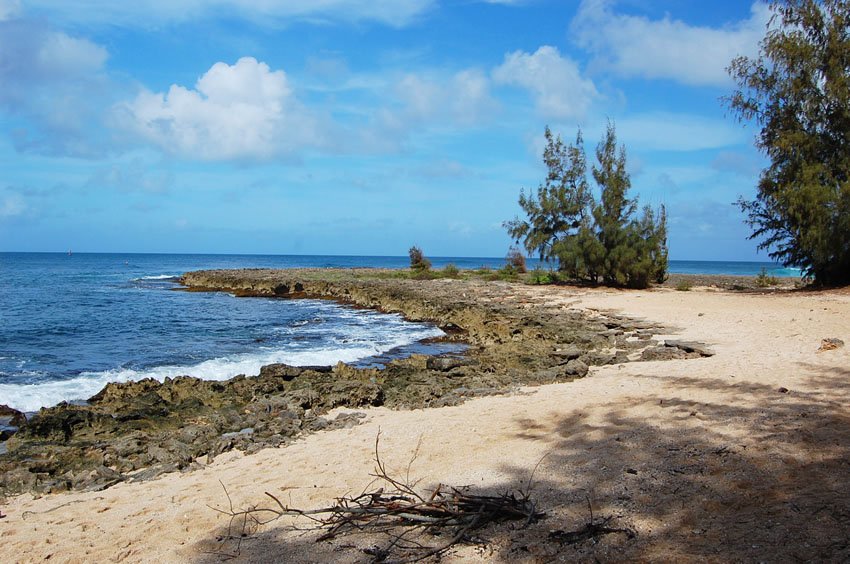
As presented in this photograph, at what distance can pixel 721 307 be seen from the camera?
18.7 meters

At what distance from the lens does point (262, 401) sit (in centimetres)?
908

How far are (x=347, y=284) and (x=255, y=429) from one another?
27.7 metres

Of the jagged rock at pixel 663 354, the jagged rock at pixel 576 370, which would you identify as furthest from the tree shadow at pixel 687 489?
the jagged rock at pixel 663 354

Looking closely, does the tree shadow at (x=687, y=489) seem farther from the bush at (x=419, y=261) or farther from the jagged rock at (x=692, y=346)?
the bush at (x=419, y=261)

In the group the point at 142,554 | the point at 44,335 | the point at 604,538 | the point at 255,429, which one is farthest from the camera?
the point at 44,335

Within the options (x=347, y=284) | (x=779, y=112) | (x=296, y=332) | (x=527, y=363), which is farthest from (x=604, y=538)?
(x=347, y=284)

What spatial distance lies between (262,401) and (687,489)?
6622 mm

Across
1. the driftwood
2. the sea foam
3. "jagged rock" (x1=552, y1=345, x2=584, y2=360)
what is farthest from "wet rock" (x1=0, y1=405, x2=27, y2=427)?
"jagged rock" (x1=552, y1=345, x2=584, y2=360)

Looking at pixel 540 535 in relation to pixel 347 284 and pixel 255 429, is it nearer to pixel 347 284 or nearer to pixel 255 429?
pixel 255 429

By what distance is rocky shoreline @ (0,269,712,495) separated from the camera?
681 cm

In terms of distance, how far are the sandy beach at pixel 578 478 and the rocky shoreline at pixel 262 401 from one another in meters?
0.46

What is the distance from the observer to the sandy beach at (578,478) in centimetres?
364

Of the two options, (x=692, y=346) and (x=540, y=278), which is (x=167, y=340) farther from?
(x=540, y=278)

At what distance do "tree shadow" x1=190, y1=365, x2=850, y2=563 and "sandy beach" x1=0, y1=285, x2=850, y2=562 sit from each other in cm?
1
